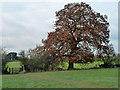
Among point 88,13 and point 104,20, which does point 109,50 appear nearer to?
point 104,20

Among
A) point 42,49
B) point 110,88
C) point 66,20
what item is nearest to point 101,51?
point 66,20

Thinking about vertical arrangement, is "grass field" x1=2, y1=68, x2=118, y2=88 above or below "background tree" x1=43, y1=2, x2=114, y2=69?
below

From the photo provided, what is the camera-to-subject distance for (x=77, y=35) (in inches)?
1214

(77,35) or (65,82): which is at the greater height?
(77,35)

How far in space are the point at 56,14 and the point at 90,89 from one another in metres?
24.1

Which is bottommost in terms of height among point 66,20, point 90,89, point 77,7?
point 90,89

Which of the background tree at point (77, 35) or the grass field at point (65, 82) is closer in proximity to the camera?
the grass field at point (65, 82)

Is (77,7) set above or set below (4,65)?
above

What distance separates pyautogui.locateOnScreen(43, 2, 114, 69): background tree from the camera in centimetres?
3128

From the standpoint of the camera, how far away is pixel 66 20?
108 feet

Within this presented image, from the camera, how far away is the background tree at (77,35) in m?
31.3

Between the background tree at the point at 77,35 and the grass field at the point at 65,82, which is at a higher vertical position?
the background tree at the point at 77,35

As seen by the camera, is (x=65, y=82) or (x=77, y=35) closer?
(x=65, y=82)

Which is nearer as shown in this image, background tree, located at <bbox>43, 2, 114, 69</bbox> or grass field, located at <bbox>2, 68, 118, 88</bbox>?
grass field, located at <bbox>2, 68, 118, 88</bbox>
